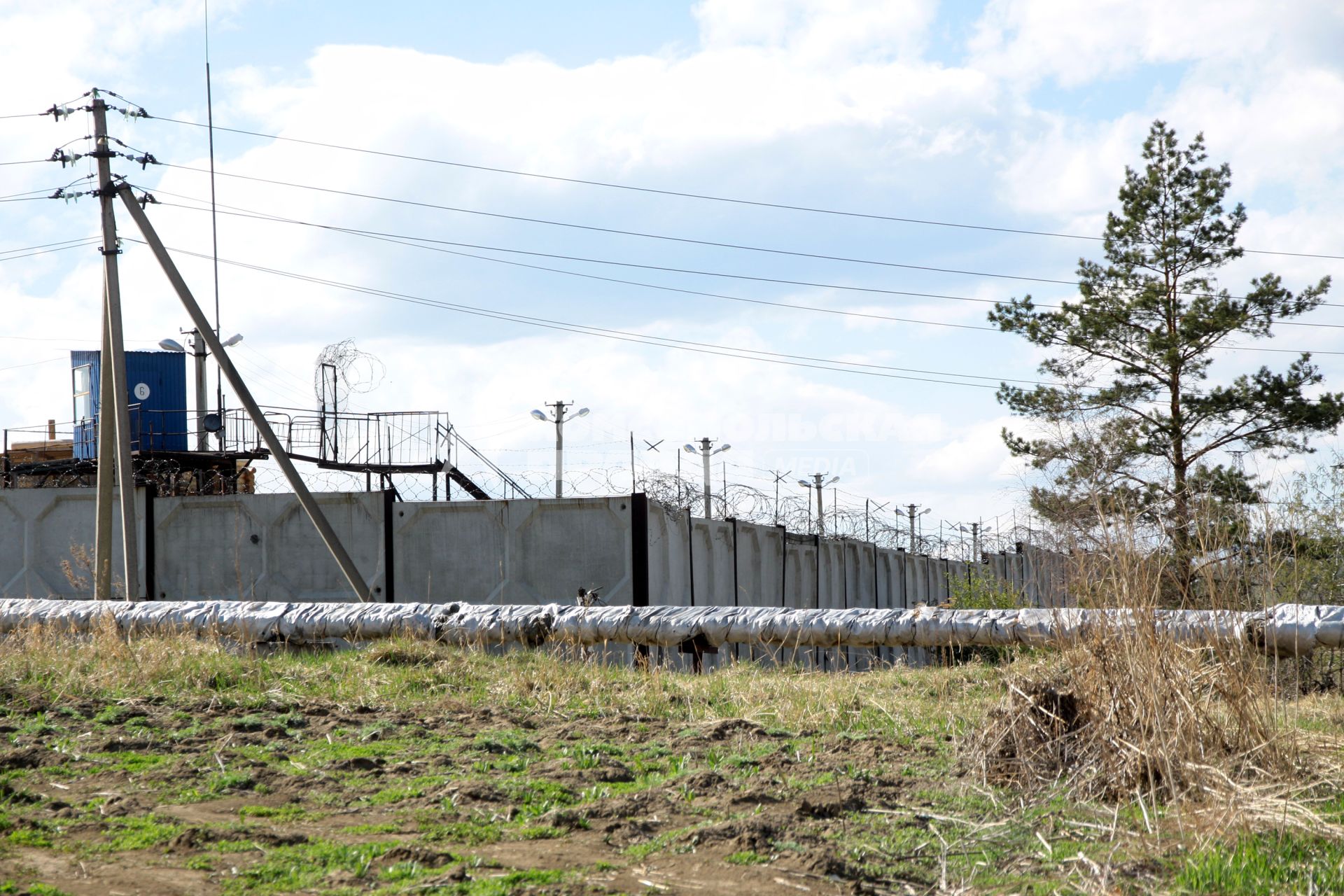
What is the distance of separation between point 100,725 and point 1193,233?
969 inches

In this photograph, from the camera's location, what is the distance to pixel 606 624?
9.13 metres

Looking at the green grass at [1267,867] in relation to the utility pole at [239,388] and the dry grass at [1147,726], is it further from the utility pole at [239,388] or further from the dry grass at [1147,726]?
the utility pole at [239,388]

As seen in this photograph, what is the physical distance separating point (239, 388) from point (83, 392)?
10.4 metres

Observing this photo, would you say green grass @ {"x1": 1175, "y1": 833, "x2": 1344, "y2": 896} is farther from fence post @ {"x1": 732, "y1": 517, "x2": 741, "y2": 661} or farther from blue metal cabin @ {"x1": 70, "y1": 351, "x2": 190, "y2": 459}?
blue metal cabin @ {"x1": 70, "y1": 351, "x2": 190, "y2": 459}

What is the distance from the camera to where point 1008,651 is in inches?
424

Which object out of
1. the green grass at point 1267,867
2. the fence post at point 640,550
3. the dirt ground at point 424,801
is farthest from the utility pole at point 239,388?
the green grass at point 1267,867

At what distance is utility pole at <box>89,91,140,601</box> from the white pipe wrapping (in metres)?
5.46

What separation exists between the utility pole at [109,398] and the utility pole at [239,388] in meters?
0.64

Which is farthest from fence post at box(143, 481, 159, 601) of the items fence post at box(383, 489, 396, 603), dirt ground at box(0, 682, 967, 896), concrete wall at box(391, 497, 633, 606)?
dirt ground at box(0, 682, 967, 896)

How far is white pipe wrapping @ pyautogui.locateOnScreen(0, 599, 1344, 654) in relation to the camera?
7.39m

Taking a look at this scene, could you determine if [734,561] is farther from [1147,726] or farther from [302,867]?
[302,867]

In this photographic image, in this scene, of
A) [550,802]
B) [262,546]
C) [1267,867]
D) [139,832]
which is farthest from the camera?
[262,546]

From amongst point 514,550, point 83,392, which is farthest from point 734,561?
point 83,392

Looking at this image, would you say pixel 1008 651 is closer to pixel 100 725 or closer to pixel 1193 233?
pixel 100 725
